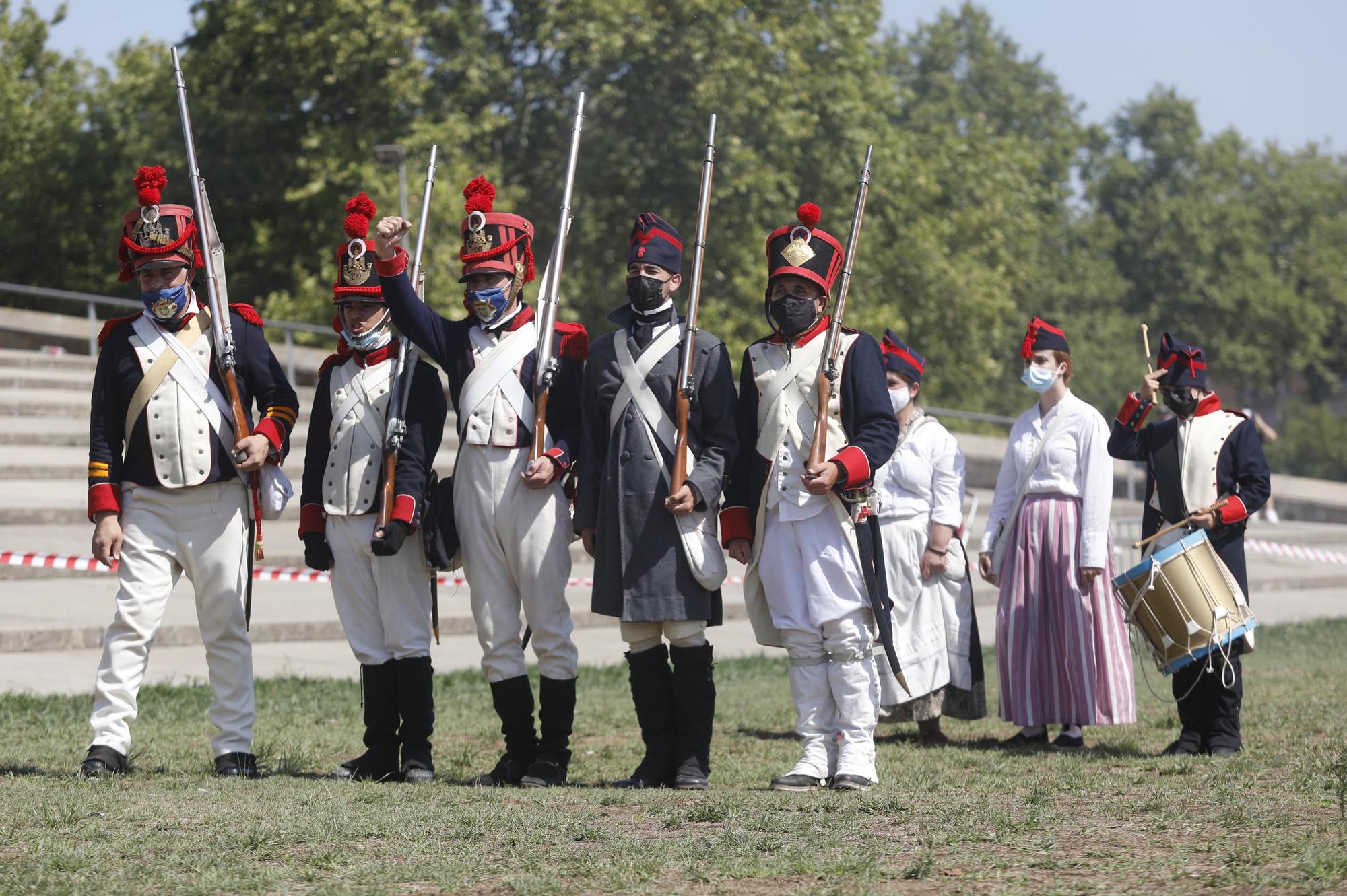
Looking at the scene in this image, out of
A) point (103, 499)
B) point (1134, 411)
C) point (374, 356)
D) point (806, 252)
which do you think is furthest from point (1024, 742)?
point (103, 499)

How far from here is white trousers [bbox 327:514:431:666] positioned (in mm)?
7168

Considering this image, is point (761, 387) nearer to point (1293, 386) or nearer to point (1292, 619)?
point (1292, 619)

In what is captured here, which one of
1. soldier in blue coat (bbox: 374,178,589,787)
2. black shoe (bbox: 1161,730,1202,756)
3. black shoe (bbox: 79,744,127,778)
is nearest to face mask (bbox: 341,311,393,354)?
soldier in blue coat (bbox: 374,178,589,787)

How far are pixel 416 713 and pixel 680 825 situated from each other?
5.62 feet

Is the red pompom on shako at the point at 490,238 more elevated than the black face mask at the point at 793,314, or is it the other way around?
the red pompom on shako at the point at 490,238

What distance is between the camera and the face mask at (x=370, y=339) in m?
7.25

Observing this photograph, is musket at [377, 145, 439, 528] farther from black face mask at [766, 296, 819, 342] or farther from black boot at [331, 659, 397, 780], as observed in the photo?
black face mask at [766, 296, 819, 342]

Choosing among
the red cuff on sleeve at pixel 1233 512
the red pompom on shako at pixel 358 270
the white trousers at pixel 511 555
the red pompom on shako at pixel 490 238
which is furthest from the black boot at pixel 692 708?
the red cuff on sleeve at pixel 1233 512

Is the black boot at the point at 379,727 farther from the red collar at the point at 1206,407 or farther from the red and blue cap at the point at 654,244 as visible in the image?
the red collar at the point at 1206,407

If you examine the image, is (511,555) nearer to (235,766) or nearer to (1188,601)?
(235,766)

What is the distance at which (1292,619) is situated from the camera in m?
17.4

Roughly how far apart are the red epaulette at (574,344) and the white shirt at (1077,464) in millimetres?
2642

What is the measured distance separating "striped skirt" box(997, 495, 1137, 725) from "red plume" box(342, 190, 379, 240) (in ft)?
12.9

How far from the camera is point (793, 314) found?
702cm
